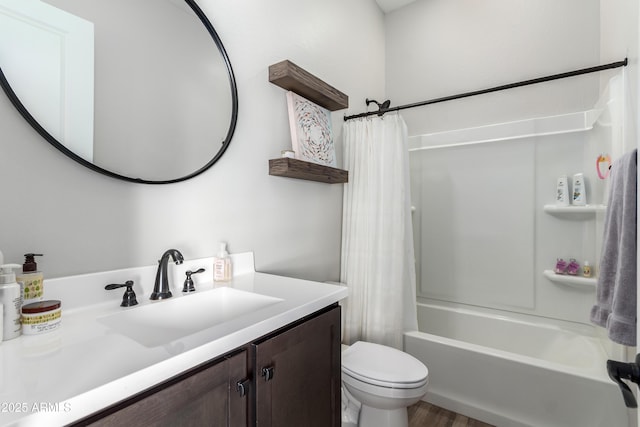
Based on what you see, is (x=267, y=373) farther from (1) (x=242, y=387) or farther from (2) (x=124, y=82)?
(2) (x=124, y=82)

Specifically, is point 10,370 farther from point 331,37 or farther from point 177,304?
point 331,37

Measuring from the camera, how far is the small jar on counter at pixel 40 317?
65 centimetres

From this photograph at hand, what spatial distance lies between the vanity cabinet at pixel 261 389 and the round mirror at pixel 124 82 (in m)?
0.69

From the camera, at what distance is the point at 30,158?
2.55 feet

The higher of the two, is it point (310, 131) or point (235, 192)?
point (310, 131)

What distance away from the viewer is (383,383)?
126 cm

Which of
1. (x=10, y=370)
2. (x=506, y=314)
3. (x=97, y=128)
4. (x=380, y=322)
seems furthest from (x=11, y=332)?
(x=506, y=314)

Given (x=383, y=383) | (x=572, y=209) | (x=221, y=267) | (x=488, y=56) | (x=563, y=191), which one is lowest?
(x=383, y=383)

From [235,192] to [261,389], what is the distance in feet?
2.75

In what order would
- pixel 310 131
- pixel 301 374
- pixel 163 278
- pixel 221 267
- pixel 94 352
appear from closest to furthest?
1. pixel 94 352
2. pixel 301 374
3. pixel 163 278
4. pixel 221 267
5. pixel 310 131

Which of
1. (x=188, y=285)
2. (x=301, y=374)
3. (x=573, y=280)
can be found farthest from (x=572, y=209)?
(x=188, y=285)

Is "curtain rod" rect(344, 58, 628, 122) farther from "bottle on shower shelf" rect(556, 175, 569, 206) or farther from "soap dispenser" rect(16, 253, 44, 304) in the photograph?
"soap dispenser" rect(16, 253, 44, 304)

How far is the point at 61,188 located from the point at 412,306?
1.86 m

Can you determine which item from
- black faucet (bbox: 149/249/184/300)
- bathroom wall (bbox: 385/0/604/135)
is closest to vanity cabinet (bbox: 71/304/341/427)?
black faucet (bbox: 149/249/184/300)
